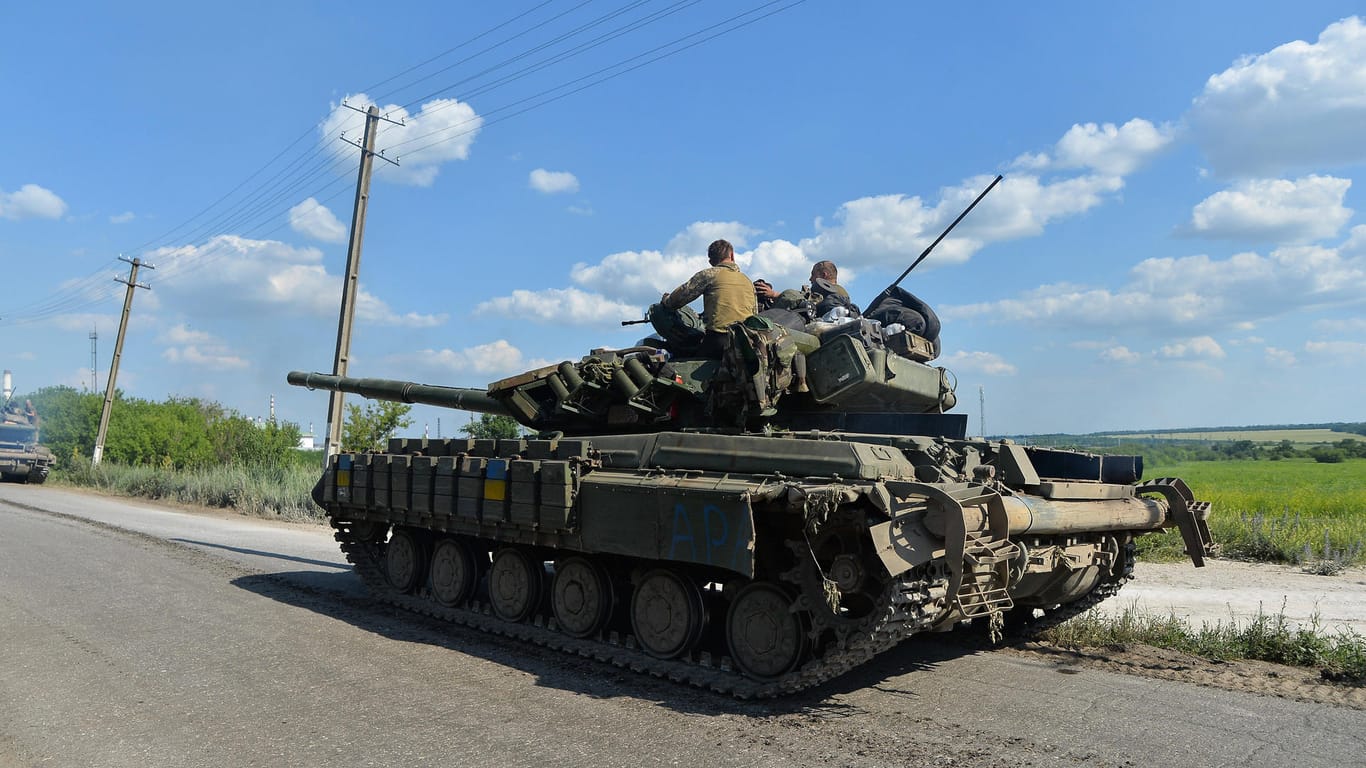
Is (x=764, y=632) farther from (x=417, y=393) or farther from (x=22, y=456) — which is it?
(x=22, y=456)

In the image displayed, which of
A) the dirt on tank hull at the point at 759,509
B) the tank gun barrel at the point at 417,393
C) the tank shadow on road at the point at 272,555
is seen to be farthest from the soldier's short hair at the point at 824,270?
the tank shadow on road at the point at 272,555

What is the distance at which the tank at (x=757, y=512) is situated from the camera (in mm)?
6242

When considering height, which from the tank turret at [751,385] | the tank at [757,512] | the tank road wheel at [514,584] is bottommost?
the tank road wheel at [514,584]

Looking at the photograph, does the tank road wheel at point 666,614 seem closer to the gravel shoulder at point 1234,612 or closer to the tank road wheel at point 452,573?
the tank road wheel at point 452,573

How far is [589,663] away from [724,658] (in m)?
1.22

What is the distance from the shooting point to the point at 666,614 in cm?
759

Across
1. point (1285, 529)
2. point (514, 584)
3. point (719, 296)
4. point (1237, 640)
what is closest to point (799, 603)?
point (719, 296)

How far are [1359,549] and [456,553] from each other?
13.5m

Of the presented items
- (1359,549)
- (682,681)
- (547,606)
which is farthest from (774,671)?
(1359,549)

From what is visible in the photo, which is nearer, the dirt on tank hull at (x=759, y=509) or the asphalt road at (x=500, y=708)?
the asphalt road at (x=500, y=708)

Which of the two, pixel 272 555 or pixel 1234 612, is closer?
pixel 1234 612

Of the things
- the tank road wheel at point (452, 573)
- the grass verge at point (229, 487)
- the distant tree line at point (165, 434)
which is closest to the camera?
the tank road wheel at point (452, 573)

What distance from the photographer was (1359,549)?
1503 cm

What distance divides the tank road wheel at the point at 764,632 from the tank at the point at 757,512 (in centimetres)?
1
